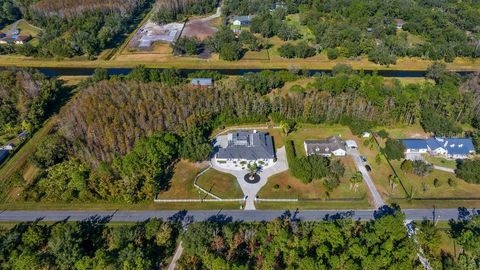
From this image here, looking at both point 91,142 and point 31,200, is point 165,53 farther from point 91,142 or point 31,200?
point 31,200

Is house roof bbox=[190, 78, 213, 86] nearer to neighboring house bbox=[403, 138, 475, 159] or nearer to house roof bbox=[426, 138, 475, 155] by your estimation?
neighboring house bbox=[403, 138, 475, 159]

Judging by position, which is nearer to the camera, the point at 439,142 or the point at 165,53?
the point at 439,142

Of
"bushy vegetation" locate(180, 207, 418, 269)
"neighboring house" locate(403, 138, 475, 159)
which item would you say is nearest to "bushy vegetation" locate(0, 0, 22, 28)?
"bushy vegetation" locate(180, 207, 418, 269)

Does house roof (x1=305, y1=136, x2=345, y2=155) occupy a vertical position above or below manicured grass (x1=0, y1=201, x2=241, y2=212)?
above

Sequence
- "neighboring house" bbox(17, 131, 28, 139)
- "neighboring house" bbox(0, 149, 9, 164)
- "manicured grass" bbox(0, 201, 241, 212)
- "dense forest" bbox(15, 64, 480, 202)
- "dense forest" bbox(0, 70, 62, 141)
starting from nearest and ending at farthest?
"manicured grass" bbox(0, 201, 241, 212), "dense forest" bbox(15, 64, 480, 202), "neighboring house" bbox(0, 149, 9, 164), "neighboring house" bbox(17, 131, 28, 139), "dense forest" bbox(0, 70, 62, 141)

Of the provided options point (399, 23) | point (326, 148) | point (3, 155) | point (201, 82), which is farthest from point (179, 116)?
point (399, 23)

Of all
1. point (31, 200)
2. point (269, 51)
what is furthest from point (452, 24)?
point (31, 200)

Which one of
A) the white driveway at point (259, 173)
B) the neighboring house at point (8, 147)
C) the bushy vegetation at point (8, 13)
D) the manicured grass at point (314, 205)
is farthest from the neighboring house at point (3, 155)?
the bushy vegetation at point (8, 13)

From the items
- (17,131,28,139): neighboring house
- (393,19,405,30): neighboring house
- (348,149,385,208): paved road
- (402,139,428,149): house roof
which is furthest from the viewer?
(393,19,405,30): neighboring house
